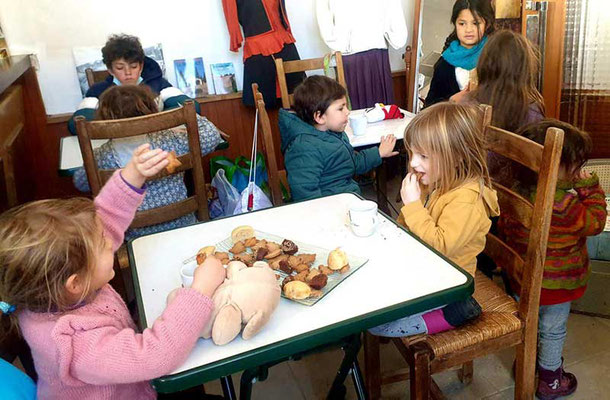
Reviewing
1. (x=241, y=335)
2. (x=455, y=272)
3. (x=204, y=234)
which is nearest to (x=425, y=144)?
(x=455, y=272)

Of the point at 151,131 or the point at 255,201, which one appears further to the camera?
the point at 255,201

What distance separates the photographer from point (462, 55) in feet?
9.95

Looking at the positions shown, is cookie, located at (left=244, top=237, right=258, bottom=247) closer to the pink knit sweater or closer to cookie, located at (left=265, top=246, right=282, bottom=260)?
cookie, located at (left=265, top=246, right=282, bottom=260)

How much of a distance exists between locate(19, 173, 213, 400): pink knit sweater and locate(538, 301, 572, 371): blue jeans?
121 centimetres

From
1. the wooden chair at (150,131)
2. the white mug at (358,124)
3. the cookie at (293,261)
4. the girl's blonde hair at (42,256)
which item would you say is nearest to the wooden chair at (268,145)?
the wooden chair at (150,131)

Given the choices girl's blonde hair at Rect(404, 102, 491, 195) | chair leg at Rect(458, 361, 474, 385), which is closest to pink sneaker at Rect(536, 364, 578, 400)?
chair leg at Rect(458, 361, 474, 385)

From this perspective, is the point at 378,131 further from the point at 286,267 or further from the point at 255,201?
the point at 286,267

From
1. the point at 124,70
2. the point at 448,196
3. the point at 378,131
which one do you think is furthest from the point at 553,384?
the point at 124,70

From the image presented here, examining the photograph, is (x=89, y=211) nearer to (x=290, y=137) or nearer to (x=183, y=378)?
(x=183, y=378)

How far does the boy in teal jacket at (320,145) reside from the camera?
2.06m

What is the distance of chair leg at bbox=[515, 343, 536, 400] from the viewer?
4.64ft

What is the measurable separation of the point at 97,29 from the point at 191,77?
66 cm

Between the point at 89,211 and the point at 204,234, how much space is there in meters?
0.43

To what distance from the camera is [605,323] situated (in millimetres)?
2094
